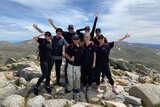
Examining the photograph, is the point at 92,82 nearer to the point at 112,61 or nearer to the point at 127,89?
the point at 127,89

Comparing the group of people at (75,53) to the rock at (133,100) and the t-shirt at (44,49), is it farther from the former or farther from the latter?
the rock at (133,100)

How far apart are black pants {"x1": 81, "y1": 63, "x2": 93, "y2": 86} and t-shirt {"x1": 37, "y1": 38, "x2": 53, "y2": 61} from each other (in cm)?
226

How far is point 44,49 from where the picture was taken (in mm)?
13688

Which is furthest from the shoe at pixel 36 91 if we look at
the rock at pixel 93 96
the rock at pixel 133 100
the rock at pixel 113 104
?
the rock at pixel 133 100

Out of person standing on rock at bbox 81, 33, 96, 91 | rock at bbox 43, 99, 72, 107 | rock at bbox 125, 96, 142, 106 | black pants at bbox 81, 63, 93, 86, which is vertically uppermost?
person standing on rock at bbox 81, 33, 96, 91

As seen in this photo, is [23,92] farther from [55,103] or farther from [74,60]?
[74,60]

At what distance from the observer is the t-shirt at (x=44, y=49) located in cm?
1364

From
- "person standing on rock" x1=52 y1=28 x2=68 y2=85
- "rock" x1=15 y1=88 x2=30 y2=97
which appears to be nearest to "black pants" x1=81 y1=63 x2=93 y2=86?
"person standing on rock" x1=52 y1=28 x2=68 y2=85

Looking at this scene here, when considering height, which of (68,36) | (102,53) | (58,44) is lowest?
(102,53)

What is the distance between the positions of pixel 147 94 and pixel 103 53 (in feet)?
12.6

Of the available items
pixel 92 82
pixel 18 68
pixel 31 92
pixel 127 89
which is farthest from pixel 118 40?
pixel 18 68

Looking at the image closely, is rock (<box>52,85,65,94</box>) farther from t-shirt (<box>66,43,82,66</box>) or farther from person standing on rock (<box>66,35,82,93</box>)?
t-shirt (<box>66,43,82,66</box>)

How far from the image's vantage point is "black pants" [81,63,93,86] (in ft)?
47.5

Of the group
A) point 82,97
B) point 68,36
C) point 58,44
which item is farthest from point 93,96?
point 68,36
